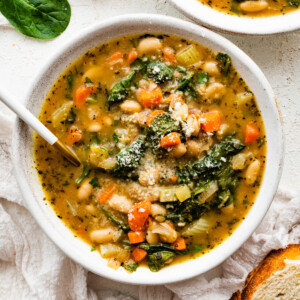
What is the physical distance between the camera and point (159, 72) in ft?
11.4

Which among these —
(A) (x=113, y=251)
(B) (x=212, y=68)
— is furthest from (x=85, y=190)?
(B) (x=212, y=68)

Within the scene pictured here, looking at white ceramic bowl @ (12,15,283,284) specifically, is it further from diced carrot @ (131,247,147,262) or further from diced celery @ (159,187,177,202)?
diced celery @ (159,187,177,202)

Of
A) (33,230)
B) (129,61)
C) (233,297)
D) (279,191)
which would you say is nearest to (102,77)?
(129,61)

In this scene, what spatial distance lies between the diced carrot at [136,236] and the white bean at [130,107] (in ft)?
3.02

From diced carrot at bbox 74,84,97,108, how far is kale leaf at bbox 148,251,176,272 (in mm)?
1287

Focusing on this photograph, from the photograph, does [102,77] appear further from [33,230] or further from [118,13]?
[33,230]

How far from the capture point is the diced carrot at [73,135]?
3.51 m

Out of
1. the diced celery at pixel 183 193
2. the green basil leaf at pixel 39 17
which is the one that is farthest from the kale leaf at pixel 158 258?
the green basil leaf at pixel 39 17

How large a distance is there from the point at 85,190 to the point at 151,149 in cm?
59

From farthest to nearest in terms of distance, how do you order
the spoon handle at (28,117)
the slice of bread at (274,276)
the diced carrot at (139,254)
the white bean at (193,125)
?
1. the slice of bread at (274,276)
2. the diced carrot at (139,254)
3. the white bean at (193,125)
4. the spoon handle at (28,117)

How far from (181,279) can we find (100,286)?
0.85 m

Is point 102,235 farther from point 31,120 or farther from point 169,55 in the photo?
point 169,55

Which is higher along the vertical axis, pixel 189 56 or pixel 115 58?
pixel 115 58

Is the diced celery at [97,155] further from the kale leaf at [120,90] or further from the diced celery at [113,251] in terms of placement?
the diced celery at [113,251]
